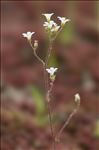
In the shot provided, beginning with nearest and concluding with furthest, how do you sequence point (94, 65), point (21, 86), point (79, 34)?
point (21, 86) < point (94, 65) < point (79, 34)

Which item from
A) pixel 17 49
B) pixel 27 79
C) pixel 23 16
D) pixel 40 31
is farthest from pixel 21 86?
pixel 23 16

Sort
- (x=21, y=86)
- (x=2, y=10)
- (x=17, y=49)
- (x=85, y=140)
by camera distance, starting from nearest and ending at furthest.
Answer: (x=85, y=140) → (x=21, y=86) → (x=17, y=49) → (x=2, y=10)

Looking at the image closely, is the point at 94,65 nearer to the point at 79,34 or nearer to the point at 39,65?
the point at 39,65

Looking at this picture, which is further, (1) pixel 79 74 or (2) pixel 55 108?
(1) pixel 79 74

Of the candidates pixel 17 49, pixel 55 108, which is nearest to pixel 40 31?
pixel 17 49

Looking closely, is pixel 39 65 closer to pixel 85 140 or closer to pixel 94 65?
pixel 94 65

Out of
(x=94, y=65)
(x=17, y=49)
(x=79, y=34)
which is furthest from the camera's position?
(x=79, y=34)
